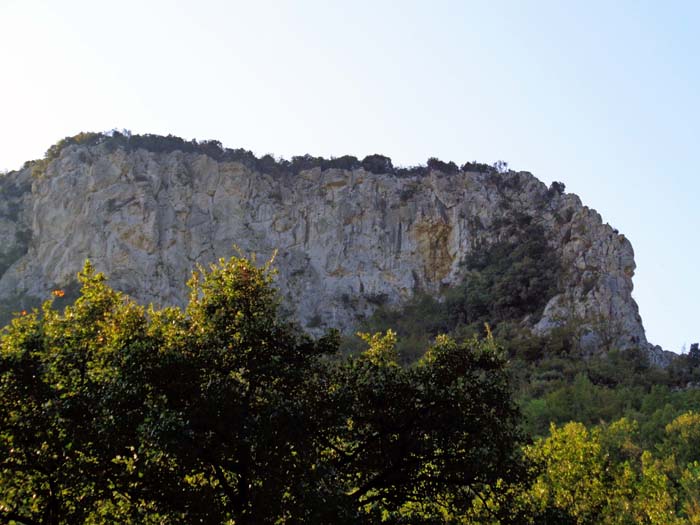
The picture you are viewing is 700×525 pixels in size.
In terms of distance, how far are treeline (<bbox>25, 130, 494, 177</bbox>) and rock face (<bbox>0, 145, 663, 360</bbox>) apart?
1436 millimetres

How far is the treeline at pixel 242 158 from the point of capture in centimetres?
8050

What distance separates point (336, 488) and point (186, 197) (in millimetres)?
68395

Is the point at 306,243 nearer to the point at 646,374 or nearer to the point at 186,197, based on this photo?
A: the point at 186,197

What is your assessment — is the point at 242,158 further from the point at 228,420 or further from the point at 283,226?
the point at 228,420

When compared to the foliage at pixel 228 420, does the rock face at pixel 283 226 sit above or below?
above

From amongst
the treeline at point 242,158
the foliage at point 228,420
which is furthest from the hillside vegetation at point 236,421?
the treeline at point 242,158

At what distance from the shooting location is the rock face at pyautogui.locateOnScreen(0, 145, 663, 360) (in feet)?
230

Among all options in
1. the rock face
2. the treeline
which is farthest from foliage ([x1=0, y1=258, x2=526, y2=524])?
the treeline

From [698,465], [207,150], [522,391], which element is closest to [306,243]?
[207,150]

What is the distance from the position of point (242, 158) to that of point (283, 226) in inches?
387

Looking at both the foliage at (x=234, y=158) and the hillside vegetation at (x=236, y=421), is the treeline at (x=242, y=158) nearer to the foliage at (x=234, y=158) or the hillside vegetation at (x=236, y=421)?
the foliage at (x=234, y=158)

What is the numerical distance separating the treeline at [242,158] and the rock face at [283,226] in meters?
1.44

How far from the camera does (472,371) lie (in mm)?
14719

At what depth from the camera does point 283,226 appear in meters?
79.1
